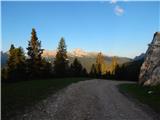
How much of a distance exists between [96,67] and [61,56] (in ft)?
101

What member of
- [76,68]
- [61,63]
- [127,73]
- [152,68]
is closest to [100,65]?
[127,73]

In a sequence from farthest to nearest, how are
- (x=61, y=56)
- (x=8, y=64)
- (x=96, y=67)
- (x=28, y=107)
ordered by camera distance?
(x=96, y=67) → (x=61, y=56) → (x=8, y=64) → (x=28, y=107)

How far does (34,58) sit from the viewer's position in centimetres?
6334

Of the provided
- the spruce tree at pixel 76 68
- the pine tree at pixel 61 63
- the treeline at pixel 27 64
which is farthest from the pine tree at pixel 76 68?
the treeline at pixel 27 64

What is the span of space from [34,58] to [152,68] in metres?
30.2

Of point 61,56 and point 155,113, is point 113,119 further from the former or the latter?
point 61,56

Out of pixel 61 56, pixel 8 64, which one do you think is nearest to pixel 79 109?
pixel 8 64

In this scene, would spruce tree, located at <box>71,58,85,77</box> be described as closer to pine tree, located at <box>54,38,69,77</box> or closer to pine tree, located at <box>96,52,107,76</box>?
pine tree, located at <box>54,38,69,77</box>

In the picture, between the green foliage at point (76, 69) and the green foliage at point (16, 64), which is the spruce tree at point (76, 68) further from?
the green foliage at point (16, 64)

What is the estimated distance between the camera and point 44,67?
217 ft

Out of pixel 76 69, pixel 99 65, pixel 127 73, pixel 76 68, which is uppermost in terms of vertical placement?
pixel 99 65

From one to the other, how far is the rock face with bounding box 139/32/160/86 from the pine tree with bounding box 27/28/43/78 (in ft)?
→ 85.3

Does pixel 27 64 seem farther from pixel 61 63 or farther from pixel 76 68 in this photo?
pixel 76 68

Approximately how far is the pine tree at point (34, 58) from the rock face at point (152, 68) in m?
26.0
